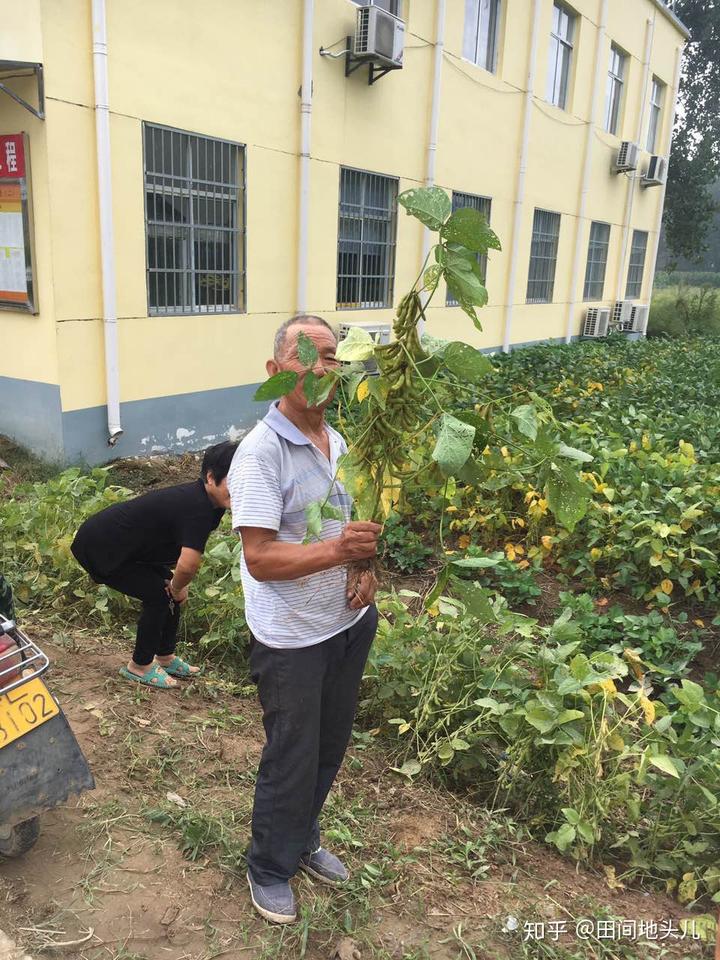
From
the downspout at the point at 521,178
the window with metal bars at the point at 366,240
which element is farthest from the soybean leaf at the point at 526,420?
the downspout at the point at 521,178

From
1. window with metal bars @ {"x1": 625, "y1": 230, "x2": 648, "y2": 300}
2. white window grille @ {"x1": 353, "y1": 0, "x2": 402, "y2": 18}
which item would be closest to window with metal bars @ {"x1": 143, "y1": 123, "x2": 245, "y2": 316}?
white window grille @ {"x1": 353, "y1": 0, "x2": 402, "y2": 18}

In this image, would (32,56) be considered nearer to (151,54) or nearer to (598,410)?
(151,54)

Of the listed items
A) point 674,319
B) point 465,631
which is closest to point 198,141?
point 465,631

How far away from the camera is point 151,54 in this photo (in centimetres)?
638

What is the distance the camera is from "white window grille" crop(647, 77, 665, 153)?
18.0 meters

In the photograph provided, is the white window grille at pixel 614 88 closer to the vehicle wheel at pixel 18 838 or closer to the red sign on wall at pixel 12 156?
the red sign on wall at pixel 12 156

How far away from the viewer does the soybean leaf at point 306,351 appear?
187cm

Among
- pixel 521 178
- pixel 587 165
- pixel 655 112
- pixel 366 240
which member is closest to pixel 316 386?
pixel 366 240

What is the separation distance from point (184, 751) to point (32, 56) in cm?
510

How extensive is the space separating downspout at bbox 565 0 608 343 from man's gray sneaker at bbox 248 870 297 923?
14840 mm

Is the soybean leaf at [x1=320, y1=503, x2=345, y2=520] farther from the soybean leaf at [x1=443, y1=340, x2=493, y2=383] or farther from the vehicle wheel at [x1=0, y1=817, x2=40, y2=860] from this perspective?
the vehicle wheel at [x1=0, y1=817, x2=40, y2=860]

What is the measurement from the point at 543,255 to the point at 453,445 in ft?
44.9

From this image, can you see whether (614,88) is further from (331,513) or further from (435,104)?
(331,513)

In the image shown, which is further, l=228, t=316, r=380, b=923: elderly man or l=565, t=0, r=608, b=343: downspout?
l=565, t=0, r=608, b=343: downspout
